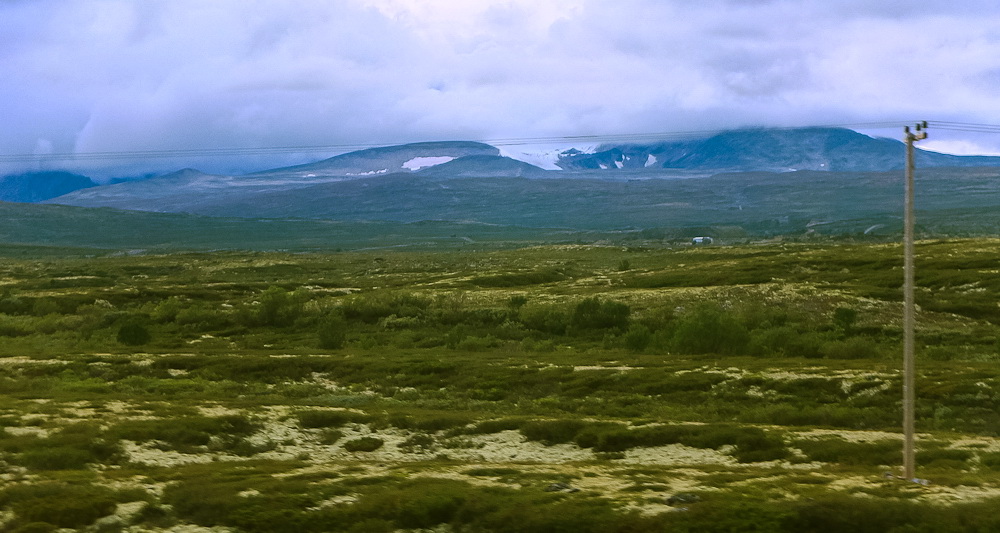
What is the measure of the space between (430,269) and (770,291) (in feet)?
252

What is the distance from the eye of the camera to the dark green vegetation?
80.1 ft

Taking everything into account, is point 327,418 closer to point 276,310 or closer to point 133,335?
point 133,335

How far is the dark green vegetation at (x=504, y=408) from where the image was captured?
2441 centimetres

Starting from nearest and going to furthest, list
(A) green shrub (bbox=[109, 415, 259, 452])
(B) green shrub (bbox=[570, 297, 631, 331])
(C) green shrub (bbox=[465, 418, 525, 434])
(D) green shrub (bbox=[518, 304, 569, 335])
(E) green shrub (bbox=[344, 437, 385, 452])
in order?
(A) green shrub (bbox=[109, 415, 259, 452])
(E) green shrub (bbox=[344, 437, 385, 452])
(C) green shrub (bbox=[465, 418, 525, 434])
(B) green shrub (bbox=[570, 297, 631, 331])
(D) green shrub (bbox=[518, 304, 569, 335])

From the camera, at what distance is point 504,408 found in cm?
4612

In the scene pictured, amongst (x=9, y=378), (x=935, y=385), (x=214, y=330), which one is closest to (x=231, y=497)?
(x=935, y=385)

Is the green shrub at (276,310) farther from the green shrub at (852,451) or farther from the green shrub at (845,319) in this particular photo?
the green shrub at (852,451)

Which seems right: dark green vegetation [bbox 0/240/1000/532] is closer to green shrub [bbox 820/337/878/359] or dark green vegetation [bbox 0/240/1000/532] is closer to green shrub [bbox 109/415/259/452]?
green shrub [bbox 109/415/259/452]

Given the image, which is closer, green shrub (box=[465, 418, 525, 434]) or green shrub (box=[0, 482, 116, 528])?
green shrub (box=[0, 482, 116, 528])

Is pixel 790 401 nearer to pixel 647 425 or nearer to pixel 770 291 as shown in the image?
pixel 647 425

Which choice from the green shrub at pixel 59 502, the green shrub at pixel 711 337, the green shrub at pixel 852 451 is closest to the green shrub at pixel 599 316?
the green shrub at pixel 711 337

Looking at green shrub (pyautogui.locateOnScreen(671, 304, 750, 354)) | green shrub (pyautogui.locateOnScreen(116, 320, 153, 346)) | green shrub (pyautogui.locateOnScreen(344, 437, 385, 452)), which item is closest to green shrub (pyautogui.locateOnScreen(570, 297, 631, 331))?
green shrub (pyautogui.locateOnScreen(671, 304, 750, 354))

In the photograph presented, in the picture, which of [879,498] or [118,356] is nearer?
[879,498]

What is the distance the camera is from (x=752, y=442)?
33281 mm
